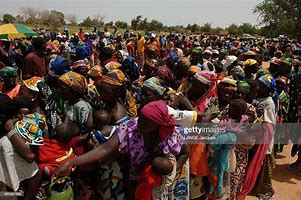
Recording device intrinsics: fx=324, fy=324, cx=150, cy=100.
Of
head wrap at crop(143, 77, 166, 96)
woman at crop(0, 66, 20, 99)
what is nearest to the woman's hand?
head wrap at crop(143, 77, 166, 96)

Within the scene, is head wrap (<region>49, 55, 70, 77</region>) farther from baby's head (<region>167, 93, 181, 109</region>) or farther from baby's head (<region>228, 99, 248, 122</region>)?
baby's head (<region>228, 99, 248, 122</region>)

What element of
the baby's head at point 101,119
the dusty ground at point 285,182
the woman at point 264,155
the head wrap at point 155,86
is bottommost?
the dusty ground at point 285,182

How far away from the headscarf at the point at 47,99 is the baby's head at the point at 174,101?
1.12m

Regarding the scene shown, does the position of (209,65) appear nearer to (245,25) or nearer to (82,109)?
(82,109)

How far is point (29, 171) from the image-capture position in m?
2.45

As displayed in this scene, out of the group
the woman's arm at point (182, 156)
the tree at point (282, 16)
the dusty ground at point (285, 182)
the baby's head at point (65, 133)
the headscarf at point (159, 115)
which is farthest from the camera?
the tree at point (282, 16)

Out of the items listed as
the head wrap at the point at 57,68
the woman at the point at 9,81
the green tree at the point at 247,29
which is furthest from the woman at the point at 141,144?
the green tree at the point at 247,29

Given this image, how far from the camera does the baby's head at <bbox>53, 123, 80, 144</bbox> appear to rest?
8.96ft

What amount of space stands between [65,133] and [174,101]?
44.4 inches

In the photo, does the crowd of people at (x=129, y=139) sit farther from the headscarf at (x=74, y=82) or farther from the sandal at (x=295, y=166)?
the sandal at (x=295, y=166)

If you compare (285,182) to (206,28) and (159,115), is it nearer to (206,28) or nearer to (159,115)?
(159,115)

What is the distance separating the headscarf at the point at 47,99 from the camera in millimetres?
3213

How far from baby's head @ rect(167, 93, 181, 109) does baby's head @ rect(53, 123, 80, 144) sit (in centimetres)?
96

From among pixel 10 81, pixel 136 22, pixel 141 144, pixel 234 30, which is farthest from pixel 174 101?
pixel 234 30
